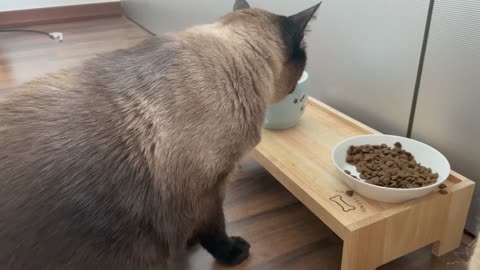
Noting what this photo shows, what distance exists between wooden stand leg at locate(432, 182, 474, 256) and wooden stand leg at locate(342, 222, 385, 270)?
0.19 metres

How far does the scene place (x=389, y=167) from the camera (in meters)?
1.14

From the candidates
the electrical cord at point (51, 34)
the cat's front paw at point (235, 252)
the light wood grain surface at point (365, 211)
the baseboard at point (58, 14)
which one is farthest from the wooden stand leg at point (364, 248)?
the baseboard at point (58, 14)

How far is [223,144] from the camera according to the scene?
934 mm

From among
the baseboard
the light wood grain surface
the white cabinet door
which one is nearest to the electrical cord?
the baseboard

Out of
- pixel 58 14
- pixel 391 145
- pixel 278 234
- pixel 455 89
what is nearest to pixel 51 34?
pixel 58 14

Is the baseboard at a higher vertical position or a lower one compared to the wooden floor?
higher

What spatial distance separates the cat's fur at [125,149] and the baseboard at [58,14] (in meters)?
2.29

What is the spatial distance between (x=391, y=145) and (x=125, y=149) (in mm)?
699

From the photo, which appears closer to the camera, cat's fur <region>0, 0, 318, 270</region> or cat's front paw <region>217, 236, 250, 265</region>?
cat's fur <region>0, 0, 318, 270</region>

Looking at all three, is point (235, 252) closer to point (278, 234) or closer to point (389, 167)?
point (278, 234)

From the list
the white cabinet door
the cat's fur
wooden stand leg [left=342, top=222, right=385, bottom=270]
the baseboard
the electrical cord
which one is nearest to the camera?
the cat's fur

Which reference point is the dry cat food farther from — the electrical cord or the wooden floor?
the electrical cord

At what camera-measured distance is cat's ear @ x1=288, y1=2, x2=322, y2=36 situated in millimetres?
1027

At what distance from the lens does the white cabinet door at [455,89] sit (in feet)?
3.61
